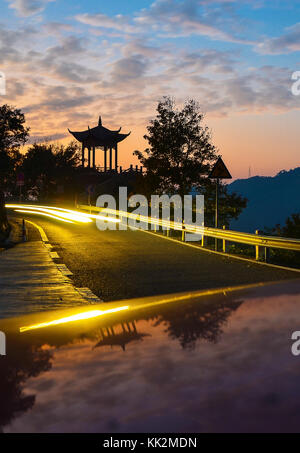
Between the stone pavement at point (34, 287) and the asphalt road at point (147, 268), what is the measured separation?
1.36ft

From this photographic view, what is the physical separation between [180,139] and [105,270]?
55.9 metres

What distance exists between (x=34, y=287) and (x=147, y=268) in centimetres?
405

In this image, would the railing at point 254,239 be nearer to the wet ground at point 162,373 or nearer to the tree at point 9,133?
the wet ground at point 162,373

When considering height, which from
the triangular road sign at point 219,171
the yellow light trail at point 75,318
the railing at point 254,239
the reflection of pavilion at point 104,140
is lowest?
the railing at point 254,239

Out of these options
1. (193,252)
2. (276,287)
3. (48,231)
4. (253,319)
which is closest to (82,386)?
(253,319)

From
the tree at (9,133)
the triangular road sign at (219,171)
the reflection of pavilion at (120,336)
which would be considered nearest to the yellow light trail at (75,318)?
the reflection of pavilion at (120,336)

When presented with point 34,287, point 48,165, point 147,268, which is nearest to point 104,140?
point 48,165

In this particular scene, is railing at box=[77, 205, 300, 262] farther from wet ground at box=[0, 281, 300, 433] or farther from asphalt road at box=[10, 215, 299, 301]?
wet ground at box=[0, 281, 300, 433]

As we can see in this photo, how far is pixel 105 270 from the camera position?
48.6 ft

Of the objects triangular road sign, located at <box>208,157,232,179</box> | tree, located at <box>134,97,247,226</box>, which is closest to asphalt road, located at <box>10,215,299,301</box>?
triangular road sign, located at <box>208,157,232,179</box>

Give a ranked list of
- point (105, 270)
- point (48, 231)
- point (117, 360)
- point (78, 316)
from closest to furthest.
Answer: point (117, 360) → point (78, 316) → point (105, 270) → point (48, 231)

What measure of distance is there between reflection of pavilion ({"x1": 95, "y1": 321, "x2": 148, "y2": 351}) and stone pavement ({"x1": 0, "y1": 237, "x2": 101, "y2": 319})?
6.46 m

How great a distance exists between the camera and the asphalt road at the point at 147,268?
1202 centimetres

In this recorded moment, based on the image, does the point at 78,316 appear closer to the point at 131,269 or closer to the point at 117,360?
the point at 117,360
